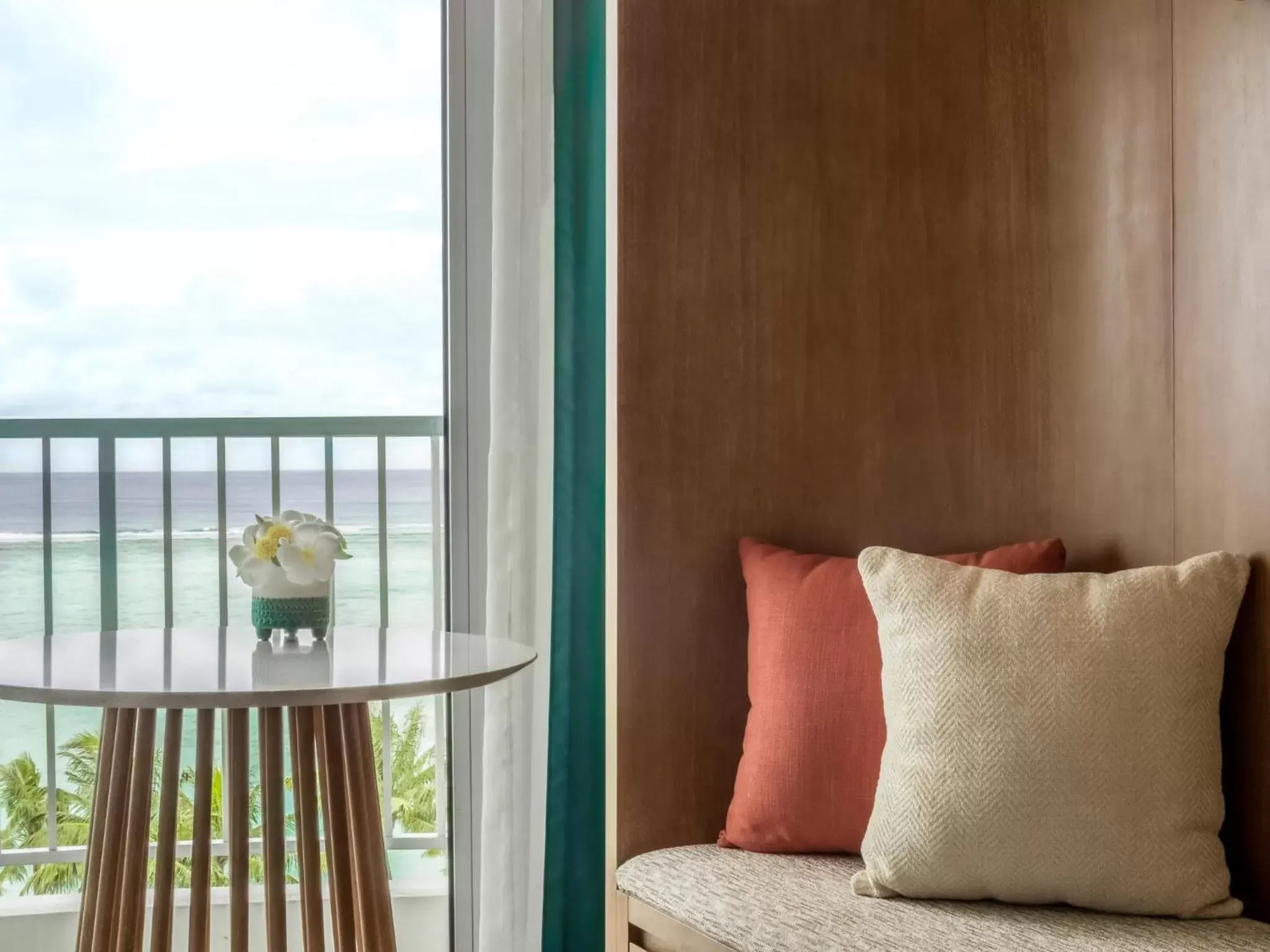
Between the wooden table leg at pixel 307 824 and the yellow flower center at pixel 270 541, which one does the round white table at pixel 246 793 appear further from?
the yellow flower center at pixel 270 541

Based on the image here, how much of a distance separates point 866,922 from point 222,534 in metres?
1.55

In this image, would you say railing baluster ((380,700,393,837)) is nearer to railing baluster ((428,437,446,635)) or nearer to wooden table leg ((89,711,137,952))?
railing baluster ((428,437,446,635))

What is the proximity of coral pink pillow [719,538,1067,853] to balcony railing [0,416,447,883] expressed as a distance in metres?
0.84

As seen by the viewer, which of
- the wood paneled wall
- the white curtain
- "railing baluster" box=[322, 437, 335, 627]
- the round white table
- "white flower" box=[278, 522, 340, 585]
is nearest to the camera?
the round white table

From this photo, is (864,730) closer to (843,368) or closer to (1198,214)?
(843,368)

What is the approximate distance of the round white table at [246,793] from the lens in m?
1.34

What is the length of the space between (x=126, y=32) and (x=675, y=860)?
1.86 metres

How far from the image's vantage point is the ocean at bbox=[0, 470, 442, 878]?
7.39ft

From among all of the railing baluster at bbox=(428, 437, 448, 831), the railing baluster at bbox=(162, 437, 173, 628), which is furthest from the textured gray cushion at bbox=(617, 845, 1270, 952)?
the railing baluster at bbox=(162, 437, 173, 628)

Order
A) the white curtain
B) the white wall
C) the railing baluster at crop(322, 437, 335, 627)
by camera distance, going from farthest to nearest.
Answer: the railing baluster at crop(322, 437, 335, 627)
the white wall
the white curtain

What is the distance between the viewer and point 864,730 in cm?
156

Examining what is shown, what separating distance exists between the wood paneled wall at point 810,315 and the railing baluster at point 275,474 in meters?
0.86

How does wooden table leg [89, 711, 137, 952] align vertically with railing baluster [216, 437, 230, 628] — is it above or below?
below

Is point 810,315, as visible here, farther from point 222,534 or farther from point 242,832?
point 222,534
